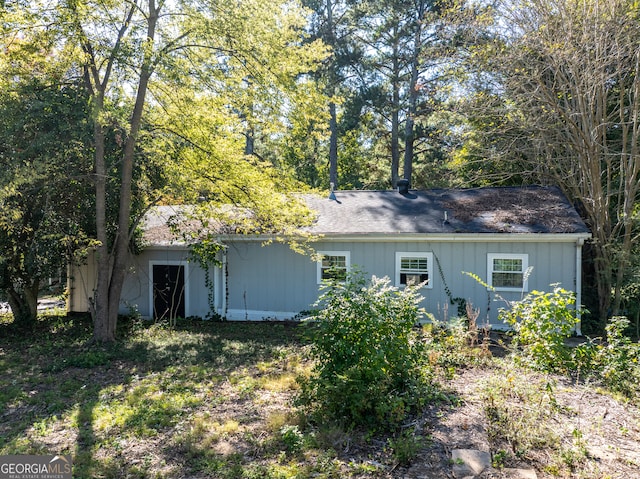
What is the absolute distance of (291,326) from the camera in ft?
36.5

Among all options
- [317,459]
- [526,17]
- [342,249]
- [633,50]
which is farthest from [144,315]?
[633,50]

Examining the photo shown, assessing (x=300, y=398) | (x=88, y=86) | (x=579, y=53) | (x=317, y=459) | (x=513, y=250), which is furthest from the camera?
(x=513, y=250)

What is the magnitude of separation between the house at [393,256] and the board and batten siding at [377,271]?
2 centimetres

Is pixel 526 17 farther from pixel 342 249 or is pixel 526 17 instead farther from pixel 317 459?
pixel 317 459

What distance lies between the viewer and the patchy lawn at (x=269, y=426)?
383cm

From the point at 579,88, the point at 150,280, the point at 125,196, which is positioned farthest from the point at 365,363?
the point at 150,280

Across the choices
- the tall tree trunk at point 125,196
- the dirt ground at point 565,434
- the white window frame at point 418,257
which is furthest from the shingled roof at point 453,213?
the dirt ground at point 565,434

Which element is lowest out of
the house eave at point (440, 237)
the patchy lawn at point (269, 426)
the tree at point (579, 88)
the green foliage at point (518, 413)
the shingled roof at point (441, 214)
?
the patchy lawn at point (269, 426)

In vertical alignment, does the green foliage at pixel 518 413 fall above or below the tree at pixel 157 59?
below

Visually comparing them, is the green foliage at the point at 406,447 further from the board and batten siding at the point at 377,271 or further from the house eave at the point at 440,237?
the house eave at the point at 440,237

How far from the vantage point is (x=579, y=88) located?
31.6ft

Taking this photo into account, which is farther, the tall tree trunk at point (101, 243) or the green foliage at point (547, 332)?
the tall tree trunk at point (101, 243)

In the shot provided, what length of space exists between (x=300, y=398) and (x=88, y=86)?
7352 millimetres

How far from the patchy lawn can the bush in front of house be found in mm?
209
